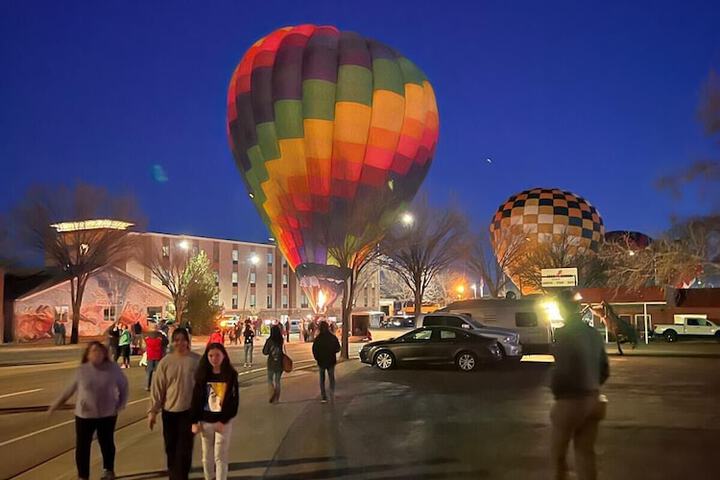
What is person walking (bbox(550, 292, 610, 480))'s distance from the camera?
5906mm

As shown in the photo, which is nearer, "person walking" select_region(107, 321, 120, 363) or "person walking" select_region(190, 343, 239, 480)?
"person walking" select_region(190, 343, 239, 480)

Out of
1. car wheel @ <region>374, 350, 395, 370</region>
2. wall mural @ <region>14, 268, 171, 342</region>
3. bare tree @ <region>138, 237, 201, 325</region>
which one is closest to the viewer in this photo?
car wheel @ <region>374, 350, 395, 370</region>

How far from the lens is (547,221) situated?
49.1m

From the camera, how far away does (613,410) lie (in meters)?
11.9

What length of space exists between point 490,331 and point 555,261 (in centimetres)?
2750

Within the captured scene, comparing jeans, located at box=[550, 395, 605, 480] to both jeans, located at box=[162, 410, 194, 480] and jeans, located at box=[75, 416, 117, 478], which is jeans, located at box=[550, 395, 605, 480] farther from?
jeans, located at box=[75, 416, 117, 478]

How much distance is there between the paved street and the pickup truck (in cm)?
2518

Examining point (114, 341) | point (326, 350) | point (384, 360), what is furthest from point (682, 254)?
point (114, 341)

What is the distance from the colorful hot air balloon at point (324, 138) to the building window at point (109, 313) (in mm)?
23554

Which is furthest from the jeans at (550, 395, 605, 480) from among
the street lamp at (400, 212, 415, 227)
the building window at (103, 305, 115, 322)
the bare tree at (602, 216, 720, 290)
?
the building window at (103, 305, 115, 322)

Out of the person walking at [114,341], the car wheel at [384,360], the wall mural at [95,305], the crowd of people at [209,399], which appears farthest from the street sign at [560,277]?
the wall mural at [95,305]

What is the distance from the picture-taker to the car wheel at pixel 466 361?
64.0ft

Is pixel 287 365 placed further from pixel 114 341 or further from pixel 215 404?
pixel 114 341

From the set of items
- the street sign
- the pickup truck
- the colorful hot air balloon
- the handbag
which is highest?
the colorful hot air balloon
